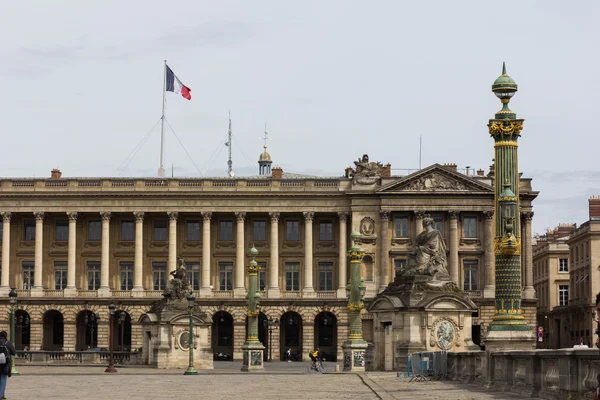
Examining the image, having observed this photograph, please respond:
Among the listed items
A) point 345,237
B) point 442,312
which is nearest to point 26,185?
point 345,237

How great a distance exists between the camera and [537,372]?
32688 mm

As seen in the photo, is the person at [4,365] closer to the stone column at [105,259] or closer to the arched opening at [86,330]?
the arched opening at [86,330]

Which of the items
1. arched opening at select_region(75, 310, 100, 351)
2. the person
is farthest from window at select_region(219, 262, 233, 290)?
the person

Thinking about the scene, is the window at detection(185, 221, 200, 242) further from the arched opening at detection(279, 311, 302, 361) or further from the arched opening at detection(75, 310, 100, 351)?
the arched opening at detection(75, 310, 100, 351)

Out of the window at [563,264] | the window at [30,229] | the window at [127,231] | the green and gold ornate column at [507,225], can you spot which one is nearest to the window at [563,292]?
the window at [563,264]

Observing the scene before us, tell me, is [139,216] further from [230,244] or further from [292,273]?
[292,273]

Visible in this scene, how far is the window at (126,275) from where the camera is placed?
405 ft

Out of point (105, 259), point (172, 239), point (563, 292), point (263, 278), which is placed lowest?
point (563, 292)

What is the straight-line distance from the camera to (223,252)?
124 metres

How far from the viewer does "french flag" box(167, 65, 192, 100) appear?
116056mm

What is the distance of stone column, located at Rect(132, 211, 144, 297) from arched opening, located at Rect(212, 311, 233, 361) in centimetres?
695

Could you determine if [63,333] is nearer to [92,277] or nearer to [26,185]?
[92,277]

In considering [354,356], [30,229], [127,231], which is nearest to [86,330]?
[127,231]

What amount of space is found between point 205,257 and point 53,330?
14.9 metres
